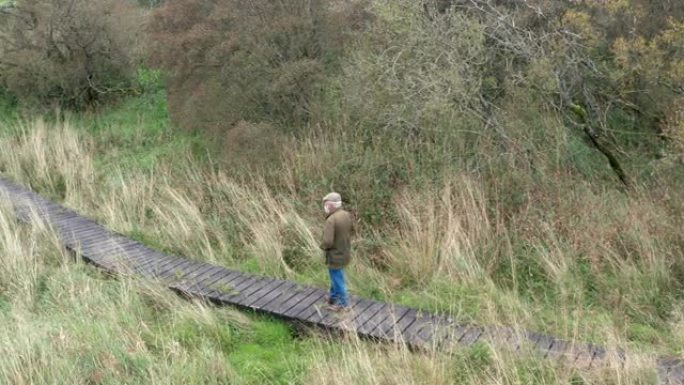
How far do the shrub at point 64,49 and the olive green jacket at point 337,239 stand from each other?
1366cm

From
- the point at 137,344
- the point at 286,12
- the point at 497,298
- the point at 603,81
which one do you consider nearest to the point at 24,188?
the point at 286,12

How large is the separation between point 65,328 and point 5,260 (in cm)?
226

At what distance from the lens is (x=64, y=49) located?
1595cm

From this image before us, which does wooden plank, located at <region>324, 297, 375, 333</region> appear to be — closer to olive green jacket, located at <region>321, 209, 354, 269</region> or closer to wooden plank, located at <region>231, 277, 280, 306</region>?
olive green jacket, located at <region>321, 209, 354, 269</region>

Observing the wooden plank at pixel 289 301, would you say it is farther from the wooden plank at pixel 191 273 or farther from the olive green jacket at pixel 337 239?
the wooden plank at pixel 191 273

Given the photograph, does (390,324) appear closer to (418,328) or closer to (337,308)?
(418,328)

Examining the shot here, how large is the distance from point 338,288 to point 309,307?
12.7 inches

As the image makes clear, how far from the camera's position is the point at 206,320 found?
16.3ft

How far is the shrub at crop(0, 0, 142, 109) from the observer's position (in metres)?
15.7

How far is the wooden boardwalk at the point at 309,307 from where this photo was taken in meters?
4.29

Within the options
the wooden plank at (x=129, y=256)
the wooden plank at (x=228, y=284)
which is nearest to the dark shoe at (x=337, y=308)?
the wooden plank at (x=228, y=284)

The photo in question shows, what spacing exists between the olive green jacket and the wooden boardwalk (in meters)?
0.46

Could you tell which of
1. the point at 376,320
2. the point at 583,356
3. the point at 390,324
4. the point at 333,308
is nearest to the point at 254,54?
the point at 333,308

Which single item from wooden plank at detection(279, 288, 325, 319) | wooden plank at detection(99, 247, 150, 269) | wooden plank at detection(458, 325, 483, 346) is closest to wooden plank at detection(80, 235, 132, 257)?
wooden plank at detection(99, 247, 150, 269)
